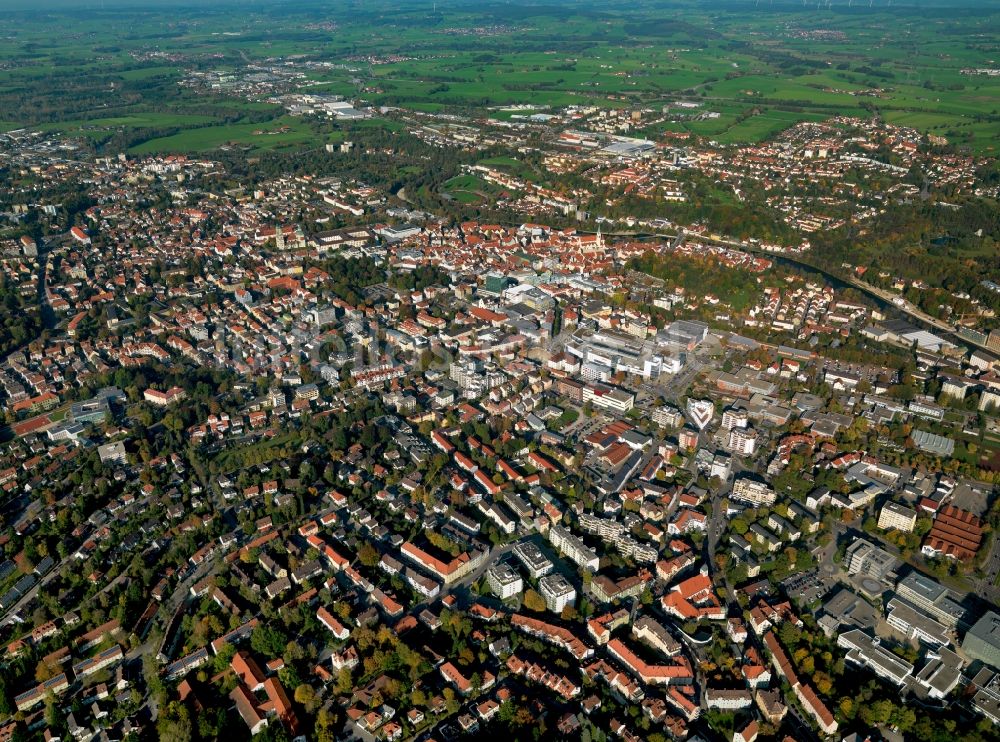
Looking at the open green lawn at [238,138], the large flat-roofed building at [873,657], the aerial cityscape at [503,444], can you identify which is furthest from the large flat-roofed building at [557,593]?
the open green lawn at [238,138]

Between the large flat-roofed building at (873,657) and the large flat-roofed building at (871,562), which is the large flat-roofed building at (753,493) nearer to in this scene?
the large flat-roofed building at (871,562)

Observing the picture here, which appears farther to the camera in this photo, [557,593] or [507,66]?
[507,66]

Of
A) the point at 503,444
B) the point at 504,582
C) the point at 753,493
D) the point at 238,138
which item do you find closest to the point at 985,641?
the point at 753,493

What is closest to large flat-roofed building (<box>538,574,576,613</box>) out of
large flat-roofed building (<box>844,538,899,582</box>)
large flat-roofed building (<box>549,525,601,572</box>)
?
large flat-roofed building (<box>549,525,601,572</box>)

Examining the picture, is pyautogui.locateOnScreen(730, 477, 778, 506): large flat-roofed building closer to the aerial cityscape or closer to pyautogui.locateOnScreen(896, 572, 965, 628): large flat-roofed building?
the aerial cityscape

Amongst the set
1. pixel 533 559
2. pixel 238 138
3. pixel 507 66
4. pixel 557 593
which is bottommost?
pixel 238 138

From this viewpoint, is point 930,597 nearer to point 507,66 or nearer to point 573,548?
point 573,548
